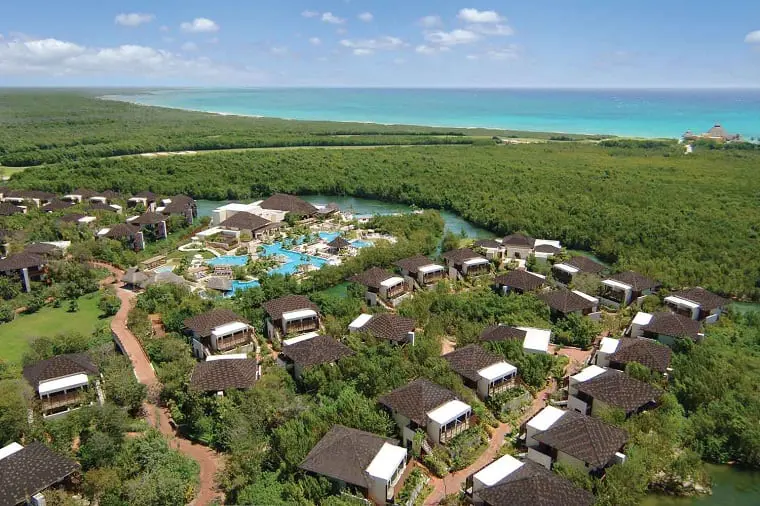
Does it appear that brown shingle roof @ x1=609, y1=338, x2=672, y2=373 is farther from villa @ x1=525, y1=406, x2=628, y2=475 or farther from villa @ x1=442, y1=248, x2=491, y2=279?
villa @ x1=442, y1=248, x2=491, y2=279

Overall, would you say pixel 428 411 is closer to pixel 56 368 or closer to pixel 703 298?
pixel 56 368

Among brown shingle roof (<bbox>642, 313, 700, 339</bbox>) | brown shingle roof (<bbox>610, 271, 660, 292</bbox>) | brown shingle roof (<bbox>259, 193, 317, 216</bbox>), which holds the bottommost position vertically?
brown shingle roof (<bbox>259, 193, 317, 216</bbox>)

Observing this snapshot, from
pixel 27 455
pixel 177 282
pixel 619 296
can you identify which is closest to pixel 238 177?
pixel 177 282

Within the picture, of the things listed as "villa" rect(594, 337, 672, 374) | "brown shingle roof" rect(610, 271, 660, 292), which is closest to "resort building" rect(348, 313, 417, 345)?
"villa" rect(594, 337, 672, 374)

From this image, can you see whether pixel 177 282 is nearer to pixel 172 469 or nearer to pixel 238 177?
pixel 172 469

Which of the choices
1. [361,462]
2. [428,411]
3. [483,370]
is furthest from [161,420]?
[483,370]

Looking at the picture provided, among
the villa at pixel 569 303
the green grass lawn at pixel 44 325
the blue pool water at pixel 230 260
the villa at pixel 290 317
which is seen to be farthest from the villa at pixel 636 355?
the green grass lawn at pixel 44 325

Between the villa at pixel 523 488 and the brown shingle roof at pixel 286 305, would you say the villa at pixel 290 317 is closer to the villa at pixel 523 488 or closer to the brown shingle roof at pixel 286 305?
the brown shingle roof at pixel 286 305
